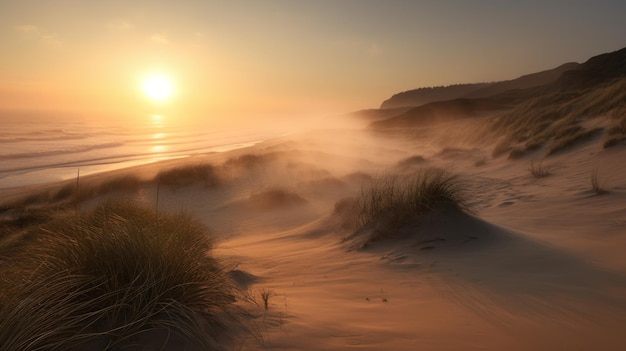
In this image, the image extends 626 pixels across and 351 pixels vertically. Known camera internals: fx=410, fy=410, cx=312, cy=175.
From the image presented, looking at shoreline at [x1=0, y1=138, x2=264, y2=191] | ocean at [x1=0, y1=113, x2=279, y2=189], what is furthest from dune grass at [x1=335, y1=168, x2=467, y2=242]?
shoreline at [x1=0, y1=138, x2=264, y2=191]

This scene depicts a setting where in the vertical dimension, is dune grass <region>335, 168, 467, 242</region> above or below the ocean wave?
below

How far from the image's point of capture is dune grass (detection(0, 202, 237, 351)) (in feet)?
7.50

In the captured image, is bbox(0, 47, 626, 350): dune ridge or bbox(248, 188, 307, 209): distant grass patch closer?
bbox(0, 47, 626, 350): dune ridge

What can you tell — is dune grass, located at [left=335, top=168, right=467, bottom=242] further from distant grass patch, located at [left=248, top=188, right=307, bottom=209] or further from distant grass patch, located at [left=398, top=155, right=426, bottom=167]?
distant grass patch, located at [left=398, top=155, right=426, bottom=167]

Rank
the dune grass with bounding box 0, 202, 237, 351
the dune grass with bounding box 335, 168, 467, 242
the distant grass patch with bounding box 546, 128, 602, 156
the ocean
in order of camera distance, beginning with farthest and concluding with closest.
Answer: the ocean
the distant grass patch with bounding box 546, 128, 602, 156
the dune grass with bounding box 335, 168, 467, 242
the dune grass with bounding box 0, 202, 237, 351

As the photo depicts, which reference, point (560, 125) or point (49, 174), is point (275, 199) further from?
point (49, 174)

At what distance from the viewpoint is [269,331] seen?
9.65 ft

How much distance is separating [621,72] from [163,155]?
56.2 m

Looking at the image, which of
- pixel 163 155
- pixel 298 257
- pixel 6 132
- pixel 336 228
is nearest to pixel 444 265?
pixel 298 257

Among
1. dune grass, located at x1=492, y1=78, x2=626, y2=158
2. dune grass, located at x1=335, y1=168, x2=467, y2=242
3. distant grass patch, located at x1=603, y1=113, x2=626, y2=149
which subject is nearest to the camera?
dune grass, located at x1=335, y1=168, x2=467, y2=242

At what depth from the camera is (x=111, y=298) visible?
270 cm

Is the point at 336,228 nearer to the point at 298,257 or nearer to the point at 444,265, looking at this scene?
the point at 298,257

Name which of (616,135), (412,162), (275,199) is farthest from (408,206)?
(412,162)

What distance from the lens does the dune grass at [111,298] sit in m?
2.29
